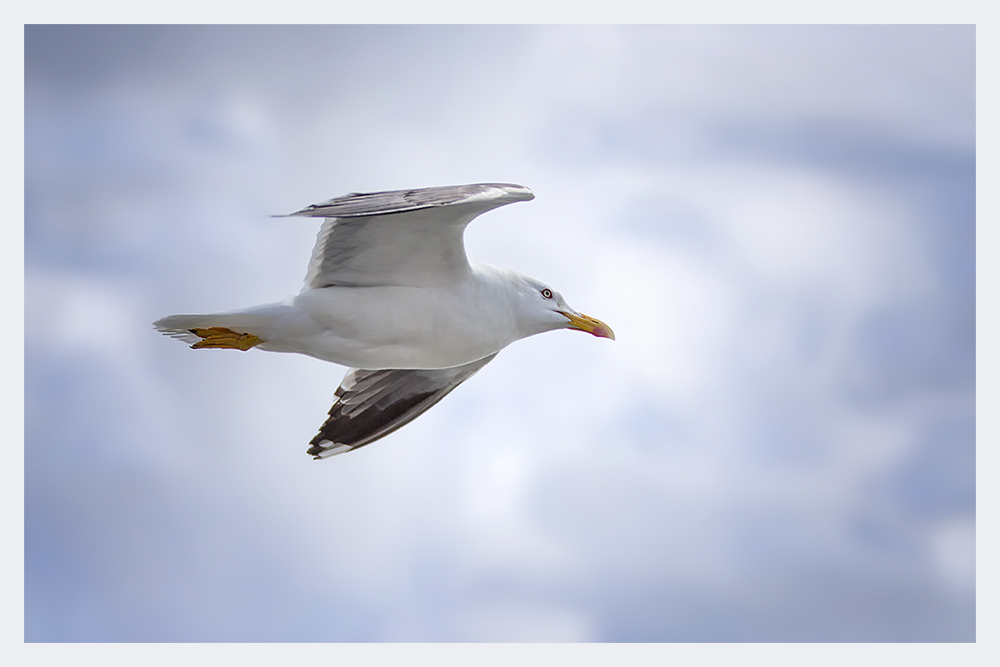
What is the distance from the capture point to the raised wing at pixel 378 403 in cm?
680

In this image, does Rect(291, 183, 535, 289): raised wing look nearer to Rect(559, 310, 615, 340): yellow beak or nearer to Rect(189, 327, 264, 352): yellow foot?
Rect(189, 327, 264, 352): yellow foot

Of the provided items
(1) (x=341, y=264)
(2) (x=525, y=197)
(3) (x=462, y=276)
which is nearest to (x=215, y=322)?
(1) (x=341, y=264)

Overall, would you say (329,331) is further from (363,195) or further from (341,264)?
(363,195)

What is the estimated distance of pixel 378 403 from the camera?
686cm

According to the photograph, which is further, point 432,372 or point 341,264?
point 432,372

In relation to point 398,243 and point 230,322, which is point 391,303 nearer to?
point 398,243

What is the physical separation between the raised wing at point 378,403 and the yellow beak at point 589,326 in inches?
29.4

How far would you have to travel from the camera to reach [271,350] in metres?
5.71

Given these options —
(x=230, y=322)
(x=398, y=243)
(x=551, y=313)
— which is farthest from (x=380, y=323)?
(x=551, y=313)

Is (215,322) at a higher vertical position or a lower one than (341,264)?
lower

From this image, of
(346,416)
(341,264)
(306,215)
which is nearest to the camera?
(306,215)

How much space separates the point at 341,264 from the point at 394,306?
1.14ft

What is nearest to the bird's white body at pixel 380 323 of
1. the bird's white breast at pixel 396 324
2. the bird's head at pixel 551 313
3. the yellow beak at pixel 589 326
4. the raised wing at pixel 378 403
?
the bird's white breast at pixel 396 324

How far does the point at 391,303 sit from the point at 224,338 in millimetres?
824
